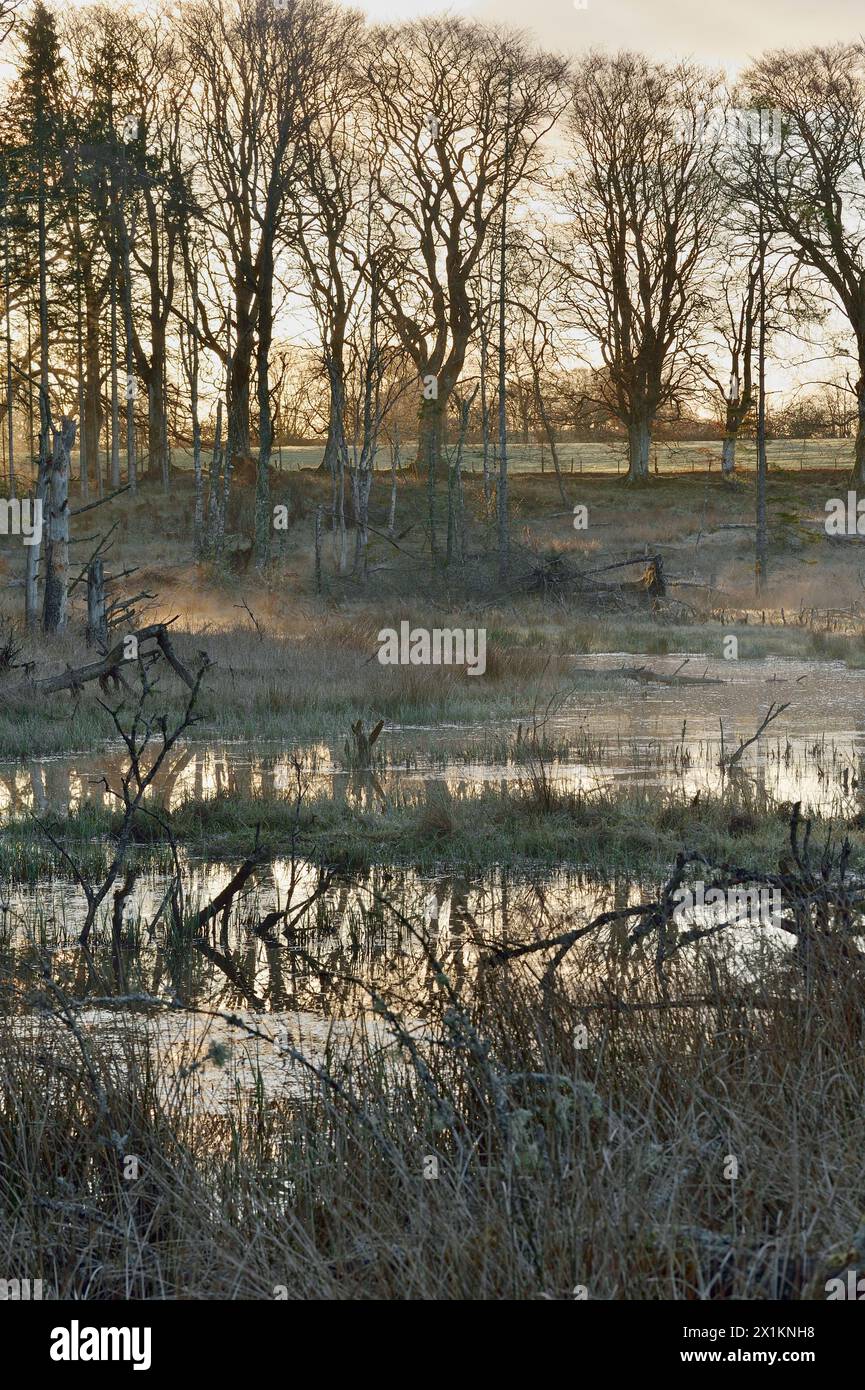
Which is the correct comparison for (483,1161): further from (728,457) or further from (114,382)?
(728,457)

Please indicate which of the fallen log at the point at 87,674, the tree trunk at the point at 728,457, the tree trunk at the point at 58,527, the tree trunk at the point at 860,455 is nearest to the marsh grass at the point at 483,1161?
the fallen log at the point at 87,674

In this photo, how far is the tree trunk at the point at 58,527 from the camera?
19359mm

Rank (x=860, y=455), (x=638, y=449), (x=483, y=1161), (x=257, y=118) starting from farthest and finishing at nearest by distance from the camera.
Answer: (x=638, y=449)
(x=860, y=455)
(x=257, y=118)
(x=483, y=1161)

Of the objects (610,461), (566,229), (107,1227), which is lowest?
(107,1227)

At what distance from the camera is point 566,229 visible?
46469 mm

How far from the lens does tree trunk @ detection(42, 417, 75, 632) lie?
19.4 metres

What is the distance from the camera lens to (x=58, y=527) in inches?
771

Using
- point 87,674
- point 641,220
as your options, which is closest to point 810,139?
point 641,220

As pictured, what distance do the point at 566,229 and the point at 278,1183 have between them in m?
45.4

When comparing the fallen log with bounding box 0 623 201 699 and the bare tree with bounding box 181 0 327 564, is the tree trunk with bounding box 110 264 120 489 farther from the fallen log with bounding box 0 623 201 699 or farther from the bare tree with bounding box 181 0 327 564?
the fallen log with bounding box 0 623 201 699

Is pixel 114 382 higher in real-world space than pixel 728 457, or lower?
higher
